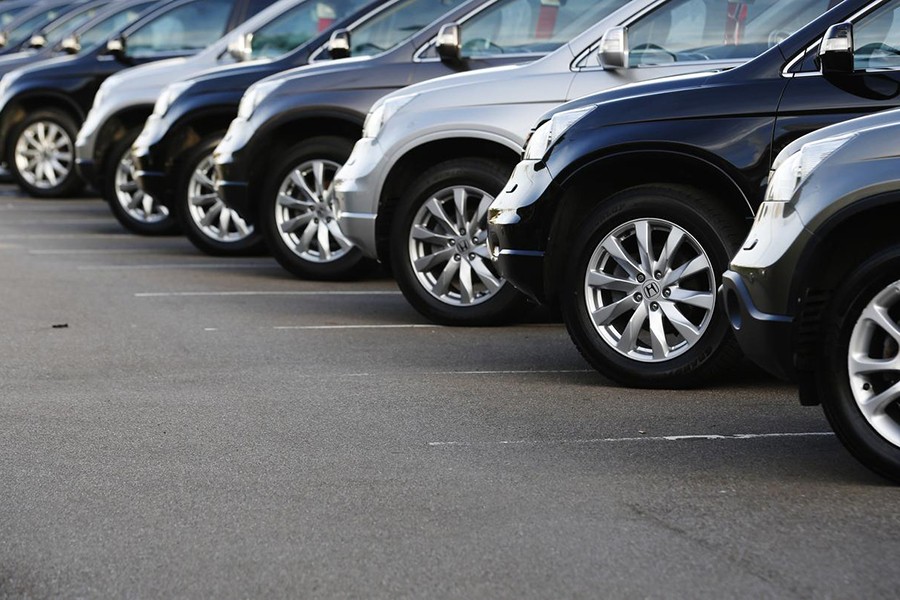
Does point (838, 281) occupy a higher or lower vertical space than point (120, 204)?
higher

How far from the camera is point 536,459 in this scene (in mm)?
5805

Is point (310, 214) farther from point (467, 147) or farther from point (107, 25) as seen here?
point (107, 25)

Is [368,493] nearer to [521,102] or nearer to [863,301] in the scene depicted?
[863,301]

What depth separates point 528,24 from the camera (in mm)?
10406

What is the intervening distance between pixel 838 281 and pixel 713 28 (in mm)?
3168

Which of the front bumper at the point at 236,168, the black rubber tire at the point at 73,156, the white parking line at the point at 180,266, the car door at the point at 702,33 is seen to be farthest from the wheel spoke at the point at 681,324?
the black rubber tire at the point at 73,156

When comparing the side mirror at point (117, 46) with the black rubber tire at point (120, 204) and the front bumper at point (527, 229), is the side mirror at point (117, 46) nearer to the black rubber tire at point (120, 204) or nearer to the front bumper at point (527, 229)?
the black rubber tire at point (120, 204)

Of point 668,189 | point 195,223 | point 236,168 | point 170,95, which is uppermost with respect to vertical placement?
point 668,189

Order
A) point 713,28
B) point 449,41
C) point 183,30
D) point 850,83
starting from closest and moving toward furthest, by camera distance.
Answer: point 850,83, point 713,28, point 449,41, point 183,30

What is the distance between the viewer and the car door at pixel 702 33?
8242 millimetres

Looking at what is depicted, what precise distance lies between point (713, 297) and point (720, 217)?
33 centimetres

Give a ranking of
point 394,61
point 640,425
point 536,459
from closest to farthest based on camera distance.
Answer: point 536,459 → point 640,425 → point 394,61

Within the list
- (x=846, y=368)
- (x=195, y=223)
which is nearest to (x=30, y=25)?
(x=195, y=223)

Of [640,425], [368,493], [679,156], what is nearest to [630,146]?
[679,156]
